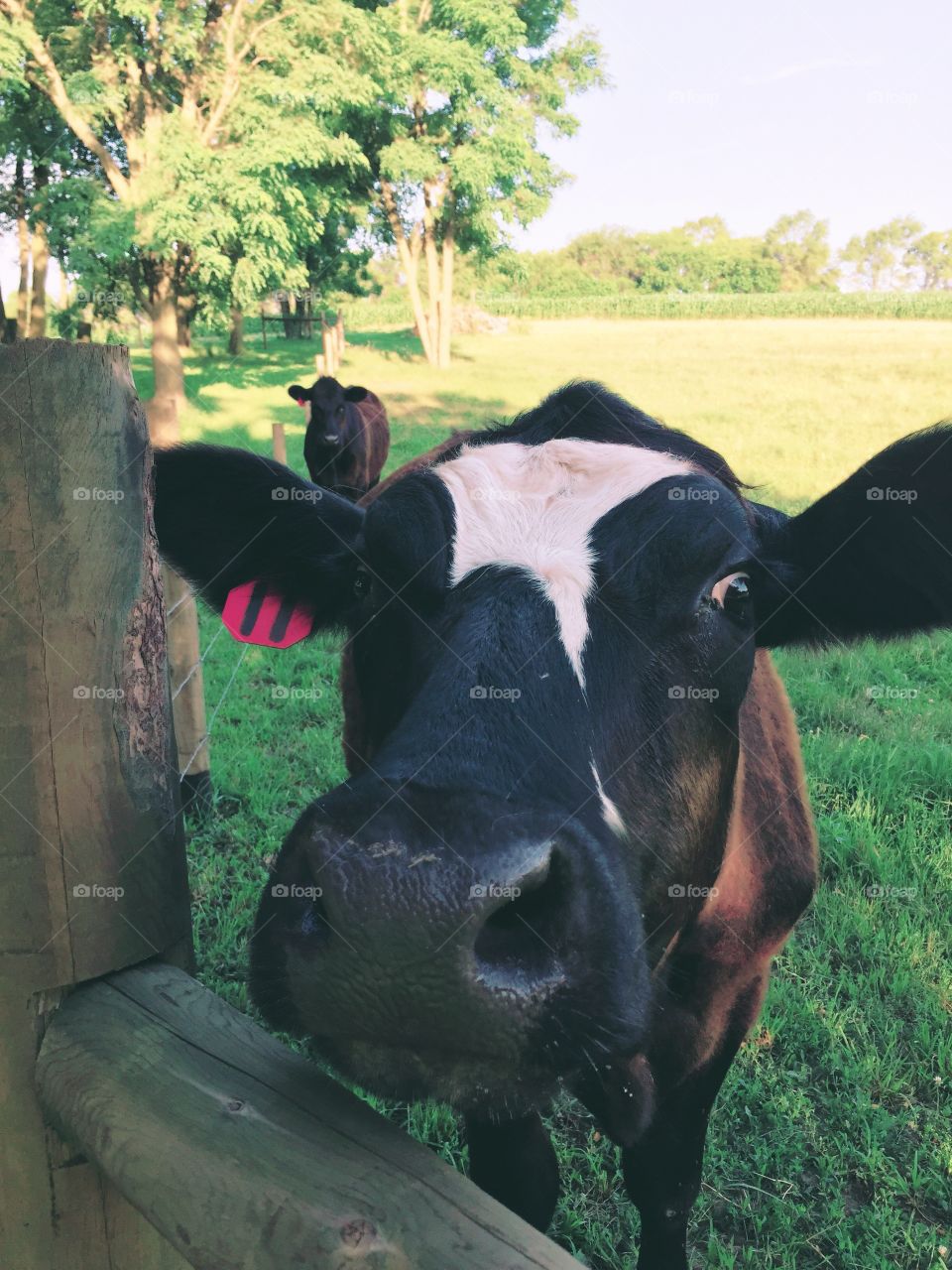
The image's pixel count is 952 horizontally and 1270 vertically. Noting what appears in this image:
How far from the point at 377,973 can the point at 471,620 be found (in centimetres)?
72

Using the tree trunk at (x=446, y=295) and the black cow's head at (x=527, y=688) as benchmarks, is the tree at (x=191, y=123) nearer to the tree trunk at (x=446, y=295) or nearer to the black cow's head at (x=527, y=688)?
the tree trunk at (x=446, y=295)

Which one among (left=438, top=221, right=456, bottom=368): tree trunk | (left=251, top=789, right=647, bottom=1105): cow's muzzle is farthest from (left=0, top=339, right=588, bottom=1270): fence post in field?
(left=438, top=221, right=456, bottom=368): tree trunk

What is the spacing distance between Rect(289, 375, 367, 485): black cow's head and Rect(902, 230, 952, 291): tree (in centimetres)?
5969

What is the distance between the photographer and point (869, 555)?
222 centimetres

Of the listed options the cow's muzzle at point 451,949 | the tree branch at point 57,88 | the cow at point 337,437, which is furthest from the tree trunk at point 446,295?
the cow's muzzle at point 451,949

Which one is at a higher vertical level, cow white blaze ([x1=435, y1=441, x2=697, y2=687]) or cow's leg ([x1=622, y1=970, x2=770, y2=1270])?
cow white blaze ([x1=435, y1=441, x2=697, y2=687])

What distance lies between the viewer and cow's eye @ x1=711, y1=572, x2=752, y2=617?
1968mm

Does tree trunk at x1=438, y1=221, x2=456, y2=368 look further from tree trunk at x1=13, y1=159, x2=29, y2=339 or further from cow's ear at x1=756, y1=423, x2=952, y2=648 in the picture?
cow's ear at x1=756, y1=423, x2=952, y2=648

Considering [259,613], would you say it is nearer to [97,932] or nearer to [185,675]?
[97,932]

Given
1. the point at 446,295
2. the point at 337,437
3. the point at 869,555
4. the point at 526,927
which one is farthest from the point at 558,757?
the point at 446,295

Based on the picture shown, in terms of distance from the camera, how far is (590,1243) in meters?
2.63

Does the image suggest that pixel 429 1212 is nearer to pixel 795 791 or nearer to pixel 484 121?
pixel 795 791

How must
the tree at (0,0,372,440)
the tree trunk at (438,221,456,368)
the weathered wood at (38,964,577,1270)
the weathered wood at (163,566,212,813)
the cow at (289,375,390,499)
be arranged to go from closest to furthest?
the weathered wood at (38,964,577,1270), the weathered wood at (163,566,212,813), the cow at (289,375,390,499), the tree at (0,0,372,440), the tree trunk at (438,221,456,368)

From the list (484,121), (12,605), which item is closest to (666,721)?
(12,605)
